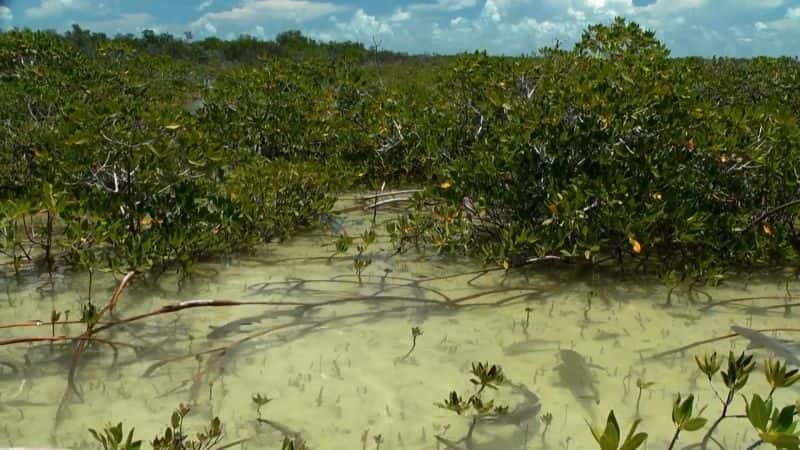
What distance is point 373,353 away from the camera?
137 inches

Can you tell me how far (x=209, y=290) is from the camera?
14.8 feet

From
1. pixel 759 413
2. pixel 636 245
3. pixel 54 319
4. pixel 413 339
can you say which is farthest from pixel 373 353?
pixel 759 413

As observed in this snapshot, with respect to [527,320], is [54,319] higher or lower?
higher

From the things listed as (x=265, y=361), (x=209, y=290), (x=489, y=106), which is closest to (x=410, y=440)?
(x=265, y=361)

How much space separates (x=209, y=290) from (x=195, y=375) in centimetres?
137

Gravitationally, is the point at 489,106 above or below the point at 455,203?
above

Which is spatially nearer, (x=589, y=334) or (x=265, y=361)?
(x=265, y=361)

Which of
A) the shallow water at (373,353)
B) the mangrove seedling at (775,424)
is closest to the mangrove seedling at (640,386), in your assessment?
the shallow water at (373,353)

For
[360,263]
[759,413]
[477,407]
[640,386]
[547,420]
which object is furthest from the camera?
[360,263]

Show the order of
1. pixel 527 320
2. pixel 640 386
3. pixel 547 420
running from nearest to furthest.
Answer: pixel 547 420
pixel 640 386
pixel 527 320

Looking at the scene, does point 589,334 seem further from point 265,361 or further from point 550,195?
point 265,361

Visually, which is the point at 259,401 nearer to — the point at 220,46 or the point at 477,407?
the point at 477,407

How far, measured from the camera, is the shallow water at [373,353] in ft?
9.23

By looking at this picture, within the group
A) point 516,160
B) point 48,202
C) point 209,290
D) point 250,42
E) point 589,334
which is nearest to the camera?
point 589,334
